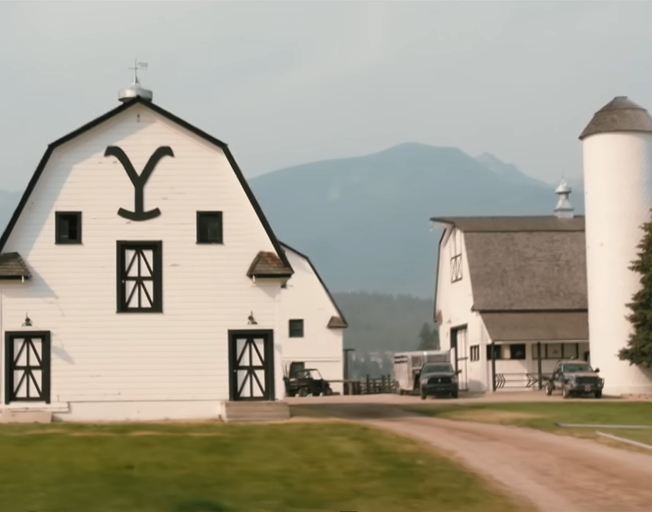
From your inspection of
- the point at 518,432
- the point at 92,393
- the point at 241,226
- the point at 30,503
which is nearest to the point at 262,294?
the point at 241,226

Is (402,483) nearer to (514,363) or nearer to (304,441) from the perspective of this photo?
(304,441)

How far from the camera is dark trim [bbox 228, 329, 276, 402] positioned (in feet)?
121

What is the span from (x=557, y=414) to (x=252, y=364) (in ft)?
31.6

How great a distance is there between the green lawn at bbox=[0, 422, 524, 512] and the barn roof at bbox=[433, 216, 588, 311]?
39236mm

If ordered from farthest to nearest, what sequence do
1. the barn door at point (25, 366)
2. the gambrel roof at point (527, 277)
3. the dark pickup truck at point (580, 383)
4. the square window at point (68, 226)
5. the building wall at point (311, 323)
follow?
the building wall at point (311, 323)
the gambrel roof at point (527, 277)
the dark pickup truck at point (580, 383)
the square window at point (68, 226)
the barn door at point (25, 366)

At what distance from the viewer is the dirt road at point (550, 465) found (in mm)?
18594

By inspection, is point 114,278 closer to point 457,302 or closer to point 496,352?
point 496,352

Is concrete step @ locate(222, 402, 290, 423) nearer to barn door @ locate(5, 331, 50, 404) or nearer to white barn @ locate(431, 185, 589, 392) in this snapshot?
barn door @ locate(5, 331, 50, 404)

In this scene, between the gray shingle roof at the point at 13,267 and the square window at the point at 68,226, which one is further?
the square window at the point at 68,226

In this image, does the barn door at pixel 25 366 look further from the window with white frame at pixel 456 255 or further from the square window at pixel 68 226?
the window with white frame at pixel 456 255

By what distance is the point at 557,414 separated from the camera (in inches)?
1535

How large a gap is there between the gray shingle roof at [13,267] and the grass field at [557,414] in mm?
13513

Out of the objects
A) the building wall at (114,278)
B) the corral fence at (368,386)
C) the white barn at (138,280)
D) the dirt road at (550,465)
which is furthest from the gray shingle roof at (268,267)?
the corral fence at (368,386)

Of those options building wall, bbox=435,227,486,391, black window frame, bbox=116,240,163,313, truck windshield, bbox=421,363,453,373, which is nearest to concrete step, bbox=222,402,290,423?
black window frame, bbox=116,240,163,313
